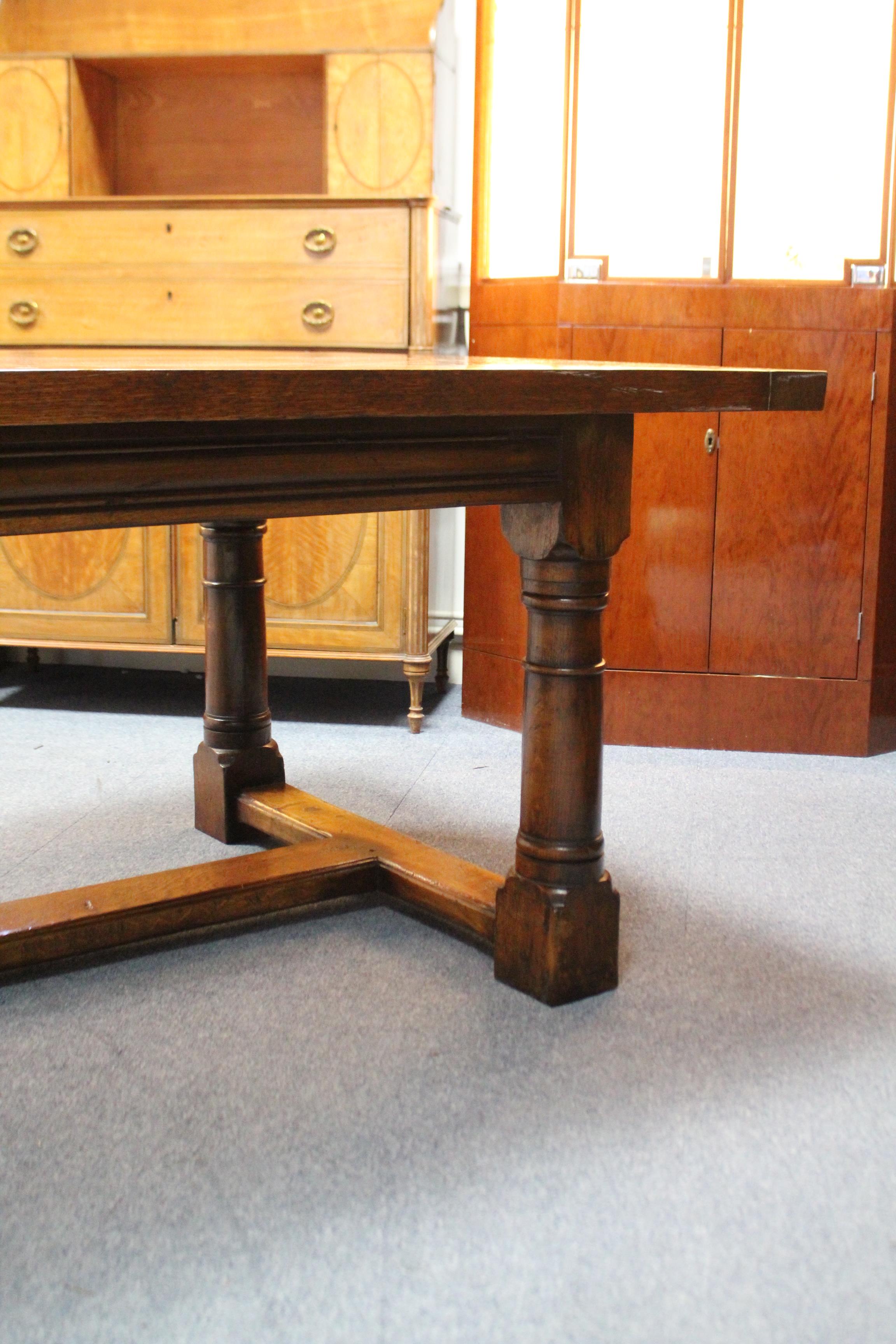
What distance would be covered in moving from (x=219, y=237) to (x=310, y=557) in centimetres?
82

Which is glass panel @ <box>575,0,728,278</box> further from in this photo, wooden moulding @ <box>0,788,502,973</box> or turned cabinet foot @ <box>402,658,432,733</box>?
wooden moulding @ <box>0,788,502,973</box>

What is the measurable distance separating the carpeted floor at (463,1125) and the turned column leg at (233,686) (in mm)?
108

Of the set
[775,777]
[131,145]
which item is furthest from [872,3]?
[131,145]

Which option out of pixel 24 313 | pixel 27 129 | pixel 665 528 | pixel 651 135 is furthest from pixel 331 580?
pixel 27 129

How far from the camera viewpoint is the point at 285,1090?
5.36ft

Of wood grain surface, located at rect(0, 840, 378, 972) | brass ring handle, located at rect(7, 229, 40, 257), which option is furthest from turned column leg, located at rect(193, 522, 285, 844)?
brass ring handle, located at rect(7, 229, 40, 257)

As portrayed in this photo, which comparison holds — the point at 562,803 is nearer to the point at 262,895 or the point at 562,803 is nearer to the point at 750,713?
the point at 262,895

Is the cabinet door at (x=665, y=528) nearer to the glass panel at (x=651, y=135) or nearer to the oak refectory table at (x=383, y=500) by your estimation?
the glass panel at (x=651, y=135)

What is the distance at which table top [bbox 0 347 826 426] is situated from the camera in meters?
1.22

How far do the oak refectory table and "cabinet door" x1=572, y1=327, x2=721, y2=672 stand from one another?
122 centimetres

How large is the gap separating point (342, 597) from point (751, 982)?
1.86 meters

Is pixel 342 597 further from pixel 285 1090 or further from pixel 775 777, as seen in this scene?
pixel 285 1090

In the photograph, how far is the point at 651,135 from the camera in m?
3.29

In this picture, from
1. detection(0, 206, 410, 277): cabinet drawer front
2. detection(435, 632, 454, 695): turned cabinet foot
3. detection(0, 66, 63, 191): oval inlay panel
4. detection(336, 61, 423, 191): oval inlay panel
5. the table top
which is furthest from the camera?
detection(435, 632, 454, 695): turned cabinet foot
